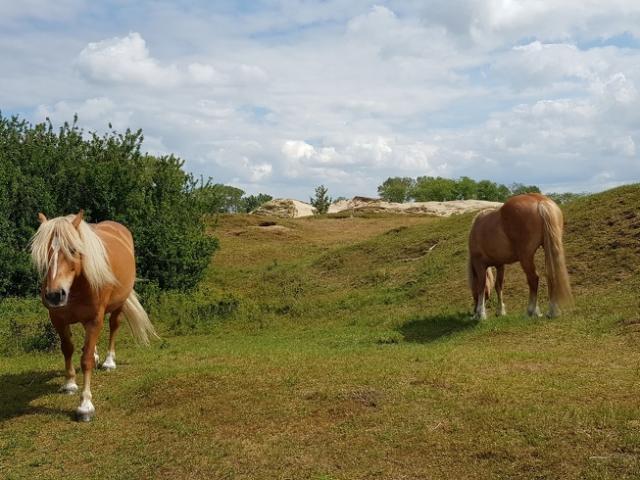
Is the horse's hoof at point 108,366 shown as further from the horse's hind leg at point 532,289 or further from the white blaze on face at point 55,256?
the horse's hind leg at point 532,289

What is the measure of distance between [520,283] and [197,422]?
11196mm

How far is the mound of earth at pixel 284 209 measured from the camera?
7056cm

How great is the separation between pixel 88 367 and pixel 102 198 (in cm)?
1462

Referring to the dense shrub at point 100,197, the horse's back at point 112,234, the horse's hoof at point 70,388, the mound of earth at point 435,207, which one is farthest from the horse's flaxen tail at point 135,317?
the mound of earth at point 435,207

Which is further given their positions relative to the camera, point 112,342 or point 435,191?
point 435,191

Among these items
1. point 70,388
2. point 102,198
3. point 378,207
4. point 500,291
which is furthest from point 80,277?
point 378,207

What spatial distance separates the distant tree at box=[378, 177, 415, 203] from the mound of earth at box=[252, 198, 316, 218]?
4753 cm

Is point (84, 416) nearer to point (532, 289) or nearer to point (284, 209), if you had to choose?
point (532, 289)

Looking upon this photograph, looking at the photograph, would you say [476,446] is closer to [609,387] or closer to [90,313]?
[609,387]

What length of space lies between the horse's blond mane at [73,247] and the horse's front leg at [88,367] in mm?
561

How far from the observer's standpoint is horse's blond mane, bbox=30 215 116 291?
733cm

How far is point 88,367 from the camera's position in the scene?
7977 millimetres

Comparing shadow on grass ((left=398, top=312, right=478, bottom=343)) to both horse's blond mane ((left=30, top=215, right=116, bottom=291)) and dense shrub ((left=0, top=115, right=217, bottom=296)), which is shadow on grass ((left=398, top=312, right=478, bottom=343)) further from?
dense shrub ((left=0, top=115, right=217, bottom=296))

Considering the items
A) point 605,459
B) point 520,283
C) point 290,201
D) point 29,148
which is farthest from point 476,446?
point 290,201
